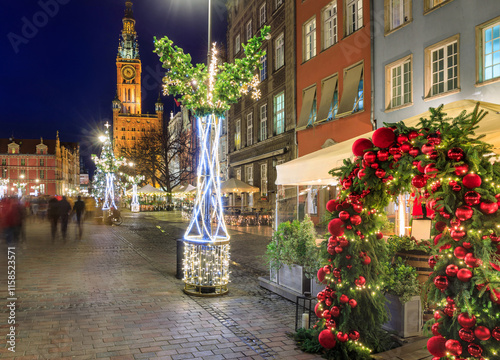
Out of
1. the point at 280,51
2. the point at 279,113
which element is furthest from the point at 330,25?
the point at 279,113

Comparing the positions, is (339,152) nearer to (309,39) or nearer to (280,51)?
(309,39)

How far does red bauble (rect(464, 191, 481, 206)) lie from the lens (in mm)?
3406

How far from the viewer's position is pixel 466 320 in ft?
11.2

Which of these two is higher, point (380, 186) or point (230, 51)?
point (230, 51)

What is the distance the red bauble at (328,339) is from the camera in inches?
199

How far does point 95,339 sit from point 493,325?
15.7 feet

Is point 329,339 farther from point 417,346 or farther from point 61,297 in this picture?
point 61,297

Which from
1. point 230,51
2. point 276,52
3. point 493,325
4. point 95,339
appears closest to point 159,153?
point 230,51

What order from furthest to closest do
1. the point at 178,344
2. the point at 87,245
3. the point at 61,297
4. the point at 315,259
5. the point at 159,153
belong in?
the point at 159,153 < the point at 87,245 < the point at 61,297 < the point at 315,259 < the point at 178,344

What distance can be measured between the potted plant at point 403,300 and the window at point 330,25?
16.4 meters

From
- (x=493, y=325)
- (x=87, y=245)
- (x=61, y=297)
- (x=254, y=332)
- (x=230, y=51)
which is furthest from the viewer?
(x=230, y=51)

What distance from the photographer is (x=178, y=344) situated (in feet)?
18.6

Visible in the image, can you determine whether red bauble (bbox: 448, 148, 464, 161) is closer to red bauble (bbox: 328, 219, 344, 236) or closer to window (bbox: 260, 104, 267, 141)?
red bauble (bbox: 328, 219, 344, 236)

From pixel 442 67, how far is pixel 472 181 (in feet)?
40.3
